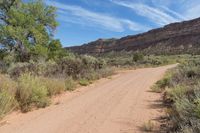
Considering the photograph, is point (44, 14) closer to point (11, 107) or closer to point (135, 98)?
point (135, 98)

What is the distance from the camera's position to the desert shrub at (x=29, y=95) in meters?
10.7

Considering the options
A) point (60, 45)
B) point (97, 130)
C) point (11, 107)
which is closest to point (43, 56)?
point (60, 45)

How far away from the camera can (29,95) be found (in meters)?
10.8

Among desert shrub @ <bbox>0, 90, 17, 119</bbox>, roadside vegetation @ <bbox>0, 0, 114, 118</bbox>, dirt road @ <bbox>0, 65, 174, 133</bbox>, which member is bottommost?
dirt road @ <bbox>0, 65, 174, 133</bbox>

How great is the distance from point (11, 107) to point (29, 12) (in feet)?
66.1

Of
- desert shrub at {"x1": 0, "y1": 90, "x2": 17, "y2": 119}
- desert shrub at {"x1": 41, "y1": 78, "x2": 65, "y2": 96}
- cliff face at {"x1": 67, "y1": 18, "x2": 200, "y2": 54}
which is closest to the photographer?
desert shrub at {"x1": 0, "y1": 90, "x2": 17, "y2": 119}

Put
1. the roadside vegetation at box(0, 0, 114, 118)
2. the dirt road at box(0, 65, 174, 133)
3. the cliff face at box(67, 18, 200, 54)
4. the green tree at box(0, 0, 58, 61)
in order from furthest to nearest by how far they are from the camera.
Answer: the cliff face at box(67, 18, 200, 54)
the green tree at box(0, 0, 58, 61)
the roadside vegetation at box(0, 0, 114, 118)
the dirt road at box(0, 65, 174, 133)

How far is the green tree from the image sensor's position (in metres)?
26.7

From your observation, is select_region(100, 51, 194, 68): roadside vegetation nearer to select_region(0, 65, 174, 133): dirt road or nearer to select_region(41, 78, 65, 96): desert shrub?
select_region(41, 78, 65, 96): desert shrub

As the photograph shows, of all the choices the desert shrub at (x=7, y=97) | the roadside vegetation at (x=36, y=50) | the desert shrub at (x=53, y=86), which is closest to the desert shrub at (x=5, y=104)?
the desert shrub at (x=7, y=97)

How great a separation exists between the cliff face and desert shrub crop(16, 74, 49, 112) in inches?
3536

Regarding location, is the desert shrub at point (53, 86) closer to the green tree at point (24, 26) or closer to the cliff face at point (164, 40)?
the green tree at point (24, 26)

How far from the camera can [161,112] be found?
1020cm

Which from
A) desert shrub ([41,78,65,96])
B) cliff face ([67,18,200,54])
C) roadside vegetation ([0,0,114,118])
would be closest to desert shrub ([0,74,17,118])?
desert shrub ([41,78,65,96])
